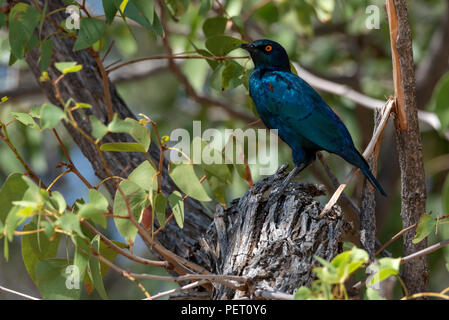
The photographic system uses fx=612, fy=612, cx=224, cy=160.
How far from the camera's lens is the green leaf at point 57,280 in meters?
2.07

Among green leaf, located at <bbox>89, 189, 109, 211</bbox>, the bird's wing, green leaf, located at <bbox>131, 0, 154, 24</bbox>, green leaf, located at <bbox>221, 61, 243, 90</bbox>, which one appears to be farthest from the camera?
green leaf, located at <bbox>221, 61, 243, 90</bbox>

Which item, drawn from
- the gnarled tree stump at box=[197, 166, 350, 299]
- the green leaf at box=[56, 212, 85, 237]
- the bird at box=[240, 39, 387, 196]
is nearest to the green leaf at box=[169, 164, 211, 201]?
the gnarled tree stump at box=[197, 166, 350, 299]

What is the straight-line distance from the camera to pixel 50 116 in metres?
1.69

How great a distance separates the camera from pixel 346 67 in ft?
25.8

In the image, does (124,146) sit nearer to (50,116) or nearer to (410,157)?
(50,116)

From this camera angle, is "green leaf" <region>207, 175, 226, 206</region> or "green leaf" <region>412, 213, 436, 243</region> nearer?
"green leaf" <region>412, 213, 436, 243</region>

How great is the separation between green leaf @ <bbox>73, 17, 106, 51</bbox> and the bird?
1052mm

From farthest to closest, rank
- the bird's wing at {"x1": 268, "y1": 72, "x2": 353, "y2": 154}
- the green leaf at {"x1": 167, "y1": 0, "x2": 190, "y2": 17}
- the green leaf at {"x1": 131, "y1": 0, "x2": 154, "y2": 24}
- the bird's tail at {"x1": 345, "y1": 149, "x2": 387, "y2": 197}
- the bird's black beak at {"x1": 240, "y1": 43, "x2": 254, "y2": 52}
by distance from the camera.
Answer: the green leaf at {"x1": 167, "y1": 0, "x2": 190, "y2": 17} → the bird's black beak at {"x1": 240, "y1": 43, "x2": 254, "y2": 52} → the bird's wing at {"x1": 268, "y1": 72, "x2": 353, "y2": 154} → the bird's tail at {"x1": 345, "y1": 149, "x2": 387, "y2": 197} → the green leaf at {"x1": 131, "y1": 0, "x2": 154, "y2": 24}

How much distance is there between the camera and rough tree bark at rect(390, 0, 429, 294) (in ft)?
8.55

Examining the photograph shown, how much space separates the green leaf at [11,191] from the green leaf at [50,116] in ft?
1.99

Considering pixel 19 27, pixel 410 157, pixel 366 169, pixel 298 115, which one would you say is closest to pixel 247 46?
pixel 298 115

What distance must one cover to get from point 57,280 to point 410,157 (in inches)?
62.4

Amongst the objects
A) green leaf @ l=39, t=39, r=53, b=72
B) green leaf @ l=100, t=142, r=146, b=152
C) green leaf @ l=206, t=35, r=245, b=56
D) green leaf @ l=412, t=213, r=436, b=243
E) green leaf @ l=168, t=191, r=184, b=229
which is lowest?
green leaf @ l=412, t=213, r=436, b=243

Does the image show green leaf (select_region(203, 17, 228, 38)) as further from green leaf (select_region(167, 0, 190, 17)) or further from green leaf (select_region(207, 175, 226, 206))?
green leaf (select_region(207, 175, 226, 206))
